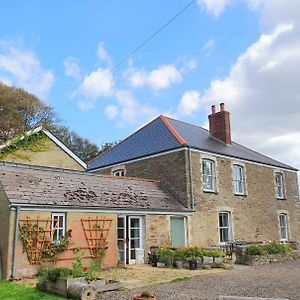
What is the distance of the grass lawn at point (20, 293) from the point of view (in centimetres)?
923

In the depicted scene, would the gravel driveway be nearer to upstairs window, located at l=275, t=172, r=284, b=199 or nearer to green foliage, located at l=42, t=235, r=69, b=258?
green foliage, located at l=42, t=235, r=69, b=258

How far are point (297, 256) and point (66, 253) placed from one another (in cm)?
1208

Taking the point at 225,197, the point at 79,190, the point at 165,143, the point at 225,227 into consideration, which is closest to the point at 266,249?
the point at 225,227

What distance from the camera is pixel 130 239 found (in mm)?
17234

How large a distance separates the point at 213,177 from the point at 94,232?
29.5 ft

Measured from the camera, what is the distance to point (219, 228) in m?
21.8

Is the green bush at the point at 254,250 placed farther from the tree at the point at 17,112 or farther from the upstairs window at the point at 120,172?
the tree at the point at 17,112

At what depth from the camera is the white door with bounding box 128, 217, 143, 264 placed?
17141 mm

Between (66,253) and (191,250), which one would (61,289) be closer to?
(66,253)

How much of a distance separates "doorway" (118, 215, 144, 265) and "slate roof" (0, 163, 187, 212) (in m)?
0.69

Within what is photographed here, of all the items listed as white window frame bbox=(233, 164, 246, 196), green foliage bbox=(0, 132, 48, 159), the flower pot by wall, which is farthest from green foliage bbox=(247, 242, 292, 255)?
green foliage bbox=(0, 132, 48, 159)

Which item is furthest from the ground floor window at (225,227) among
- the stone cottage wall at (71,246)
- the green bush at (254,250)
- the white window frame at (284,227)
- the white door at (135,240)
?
the stone cottage wall at (71,246)

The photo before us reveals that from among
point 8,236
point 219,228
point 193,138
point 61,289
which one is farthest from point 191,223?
point 61,289

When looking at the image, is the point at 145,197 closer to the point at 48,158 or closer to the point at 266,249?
the point at 266,249
